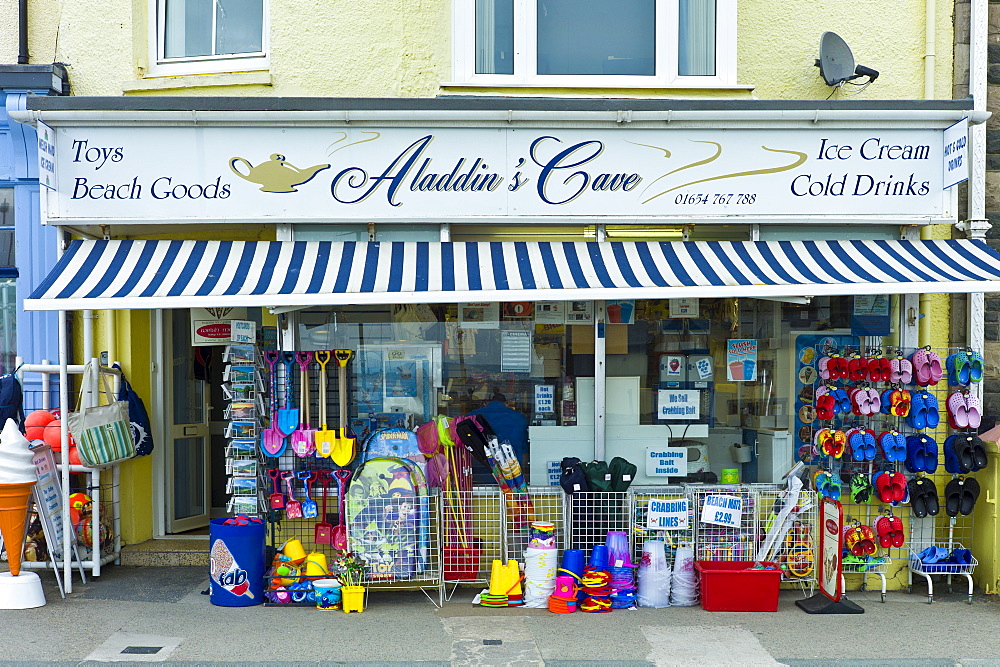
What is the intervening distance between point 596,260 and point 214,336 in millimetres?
3534

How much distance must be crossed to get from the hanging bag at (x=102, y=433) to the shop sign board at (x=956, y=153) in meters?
7.27

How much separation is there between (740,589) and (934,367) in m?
2.46

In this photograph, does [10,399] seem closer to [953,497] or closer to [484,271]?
[484,271]

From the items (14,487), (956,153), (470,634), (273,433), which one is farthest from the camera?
(273,433)

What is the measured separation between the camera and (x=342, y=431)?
7.12 m

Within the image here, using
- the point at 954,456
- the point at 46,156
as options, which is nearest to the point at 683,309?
the point at 954,456

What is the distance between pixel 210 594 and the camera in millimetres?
6910

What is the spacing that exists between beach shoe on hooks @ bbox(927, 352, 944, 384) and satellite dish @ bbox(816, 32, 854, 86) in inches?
95.8

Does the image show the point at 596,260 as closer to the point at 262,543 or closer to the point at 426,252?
the point at 426,252

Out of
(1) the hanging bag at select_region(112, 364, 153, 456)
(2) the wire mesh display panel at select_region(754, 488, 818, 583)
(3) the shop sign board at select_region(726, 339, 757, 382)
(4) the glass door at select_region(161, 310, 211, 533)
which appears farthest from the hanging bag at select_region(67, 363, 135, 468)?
(2) the wire mesh display panel at select_region(754, 488, 818, 583)

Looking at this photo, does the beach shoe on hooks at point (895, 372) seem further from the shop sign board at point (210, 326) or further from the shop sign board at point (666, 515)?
the shop sign board at point (210, 326)

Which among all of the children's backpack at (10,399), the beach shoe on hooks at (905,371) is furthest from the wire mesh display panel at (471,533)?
the children's backpack at (10,399)

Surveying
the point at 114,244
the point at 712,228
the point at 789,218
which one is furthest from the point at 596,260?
the point at 114,244

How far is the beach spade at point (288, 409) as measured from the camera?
7.00 metres
